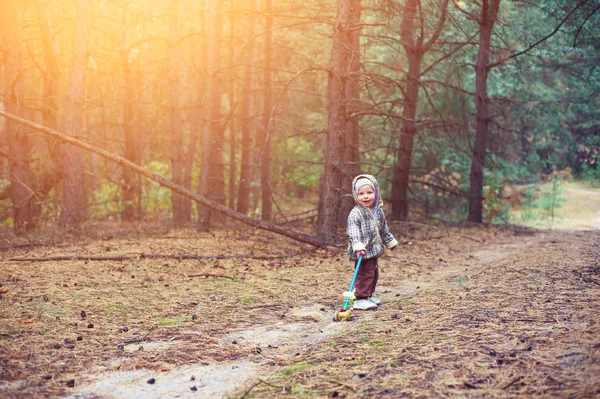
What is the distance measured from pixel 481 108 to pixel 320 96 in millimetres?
7204

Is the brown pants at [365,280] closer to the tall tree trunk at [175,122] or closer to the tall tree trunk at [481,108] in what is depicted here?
the tall tree trunk at [175,122]

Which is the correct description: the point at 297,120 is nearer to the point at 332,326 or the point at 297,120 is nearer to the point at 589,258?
the point at 589,258

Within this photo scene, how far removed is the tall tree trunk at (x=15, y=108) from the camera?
13.3m

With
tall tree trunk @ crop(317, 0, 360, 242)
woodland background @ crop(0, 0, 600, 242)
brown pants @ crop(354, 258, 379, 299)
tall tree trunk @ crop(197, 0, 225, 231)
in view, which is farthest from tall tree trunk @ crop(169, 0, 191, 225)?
brown pants @ crop(354, 258, 379, 299)

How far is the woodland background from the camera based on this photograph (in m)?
12.6

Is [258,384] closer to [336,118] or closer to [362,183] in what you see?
[362,183]

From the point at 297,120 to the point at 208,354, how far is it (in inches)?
868

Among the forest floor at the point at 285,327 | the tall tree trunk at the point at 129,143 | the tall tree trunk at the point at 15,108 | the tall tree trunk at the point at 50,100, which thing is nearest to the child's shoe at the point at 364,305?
the forest floor at the point at 285,327

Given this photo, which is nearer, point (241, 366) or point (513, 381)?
point (513, 381)

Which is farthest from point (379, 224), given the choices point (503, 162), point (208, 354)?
point (503, 162)

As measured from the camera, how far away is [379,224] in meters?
7.55

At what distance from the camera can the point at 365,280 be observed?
7.27 metres

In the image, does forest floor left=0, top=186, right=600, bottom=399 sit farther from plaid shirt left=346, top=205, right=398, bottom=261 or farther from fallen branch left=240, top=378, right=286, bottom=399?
plaid shirt left=346, top=205, right=398, bottom=261

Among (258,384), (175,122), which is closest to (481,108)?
(175,122)
